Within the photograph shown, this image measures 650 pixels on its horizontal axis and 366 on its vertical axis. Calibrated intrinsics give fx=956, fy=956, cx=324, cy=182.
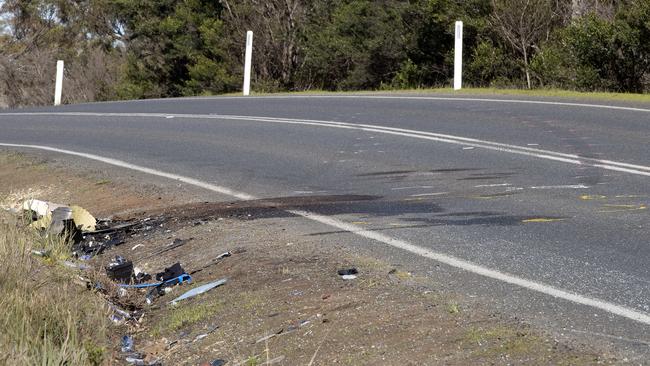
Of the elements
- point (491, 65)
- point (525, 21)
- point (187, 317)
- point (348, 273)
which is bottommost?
point (187, 317)

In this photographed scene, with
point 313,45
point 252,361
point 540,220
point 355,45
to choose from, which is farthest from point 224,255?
point 313,45

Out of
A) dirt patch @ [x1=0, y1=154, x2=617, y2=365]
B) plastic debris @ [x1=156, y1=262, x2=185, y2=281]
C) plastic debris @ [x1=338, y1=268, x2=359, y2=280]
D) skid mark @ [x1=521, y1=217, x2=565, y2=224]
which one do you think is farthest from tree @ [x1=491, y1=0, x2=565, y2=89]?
plastic debris @ [x1=338, y1=268, x2=359, y2=280]

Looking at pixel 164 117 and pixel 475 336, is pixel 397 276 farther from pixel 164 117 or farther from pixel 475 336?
pixel 164 117

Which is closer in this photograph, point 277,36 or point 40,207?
point 40,207

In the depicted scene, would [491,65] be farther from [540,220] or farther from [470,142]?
[540,220]

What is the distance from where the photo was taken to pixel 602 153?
991 cm

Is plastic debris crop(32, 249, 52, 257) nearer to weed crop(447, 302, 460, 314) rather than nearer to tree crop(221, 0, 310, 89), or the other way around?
weed crop(447, 302, 460, 314)

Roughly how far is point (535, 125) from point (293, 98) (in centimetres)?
734

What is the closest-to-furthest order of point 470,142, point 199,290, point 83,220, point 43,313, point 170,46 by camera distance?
point 43,313, point 199,290, point 83,220, point 470,142, point 170,46

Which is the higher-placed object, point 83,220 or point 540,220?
point 540,220

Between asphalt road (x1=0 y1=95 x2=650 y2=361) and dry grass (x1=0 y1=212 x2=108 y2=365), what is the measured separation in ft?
6.13

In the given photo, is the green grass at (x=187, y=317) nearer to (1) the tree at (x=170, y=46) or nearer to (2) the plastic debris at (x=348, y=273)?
(2) the plastic debris at (x=348, y=273)

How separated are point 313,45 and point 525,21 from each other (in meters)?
10.3

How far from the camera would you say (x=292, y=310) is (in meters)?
5.31
